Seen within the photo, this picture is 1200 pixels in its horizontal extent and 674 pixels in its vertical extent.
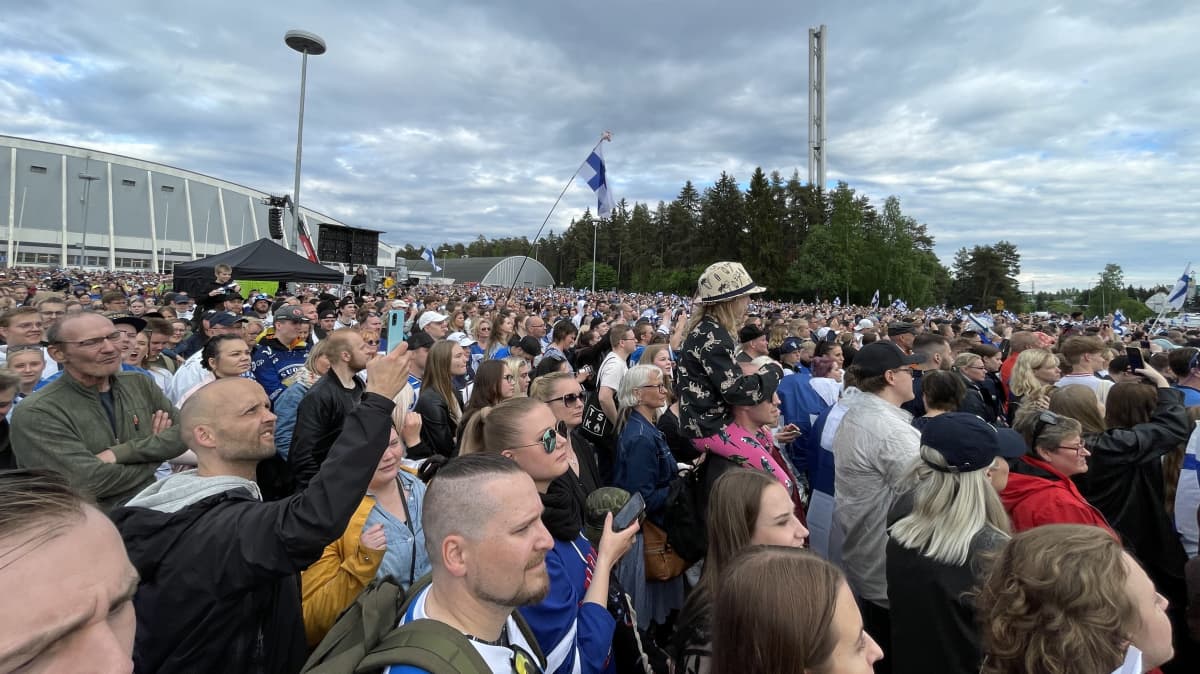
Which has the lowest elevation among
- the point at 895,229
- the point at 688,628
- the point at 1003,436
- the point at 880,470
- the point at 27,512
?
the point at 688,628

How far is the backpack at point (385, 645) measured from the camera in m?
1.51

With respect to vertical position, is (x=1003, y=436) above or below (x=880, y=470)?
above

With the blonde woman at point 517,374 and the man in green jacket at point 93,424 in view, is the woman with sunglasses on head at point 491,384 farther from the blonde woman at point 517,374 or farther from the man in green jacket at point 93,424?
the man in green jacket at point 93,424

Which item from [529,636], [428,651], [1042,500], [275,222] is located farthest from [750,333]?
[275,222]

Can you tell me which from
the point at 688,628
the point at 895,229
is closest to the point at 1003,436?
the point at 688,628

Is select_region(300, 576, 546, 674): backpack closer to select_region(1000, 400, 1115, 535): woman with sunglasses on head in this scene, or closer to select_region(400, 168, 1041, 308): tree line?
select_region(1000, 400, 1115, 535): woman with sunglasses on head

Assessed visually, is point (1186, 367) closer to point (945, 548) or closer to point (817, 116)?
point (945, 548)

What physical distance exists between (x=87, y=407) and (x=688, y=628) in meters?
3.59

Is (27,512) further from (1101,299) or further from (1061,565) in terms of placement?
(1101,299)

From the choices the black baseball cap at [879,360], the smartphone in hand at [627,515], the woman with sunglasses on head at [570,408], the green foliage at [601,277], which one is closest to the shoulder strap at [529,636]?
the smartphone in hand at [627,515]

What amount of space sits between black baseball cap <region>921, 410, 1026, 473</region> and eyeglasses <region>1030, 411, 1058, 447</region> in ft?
2.94

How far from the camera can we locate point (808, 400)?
235 inches

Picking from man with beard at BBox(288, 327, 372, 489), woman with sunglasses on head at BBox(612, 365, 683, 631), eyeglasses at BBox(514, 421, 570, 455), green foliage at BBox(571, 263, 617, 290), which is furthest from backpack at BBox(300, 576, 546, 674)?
green foliage at BBox(571, 263, 617, 290)

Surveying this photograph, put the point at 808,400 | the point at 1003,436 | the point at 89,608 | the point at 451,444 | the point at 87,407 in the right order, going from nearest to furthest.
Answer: the point at 89,608 < the point at 1003,436 < the point at 87,407 < the point at 451,444 < the point at 808,400
